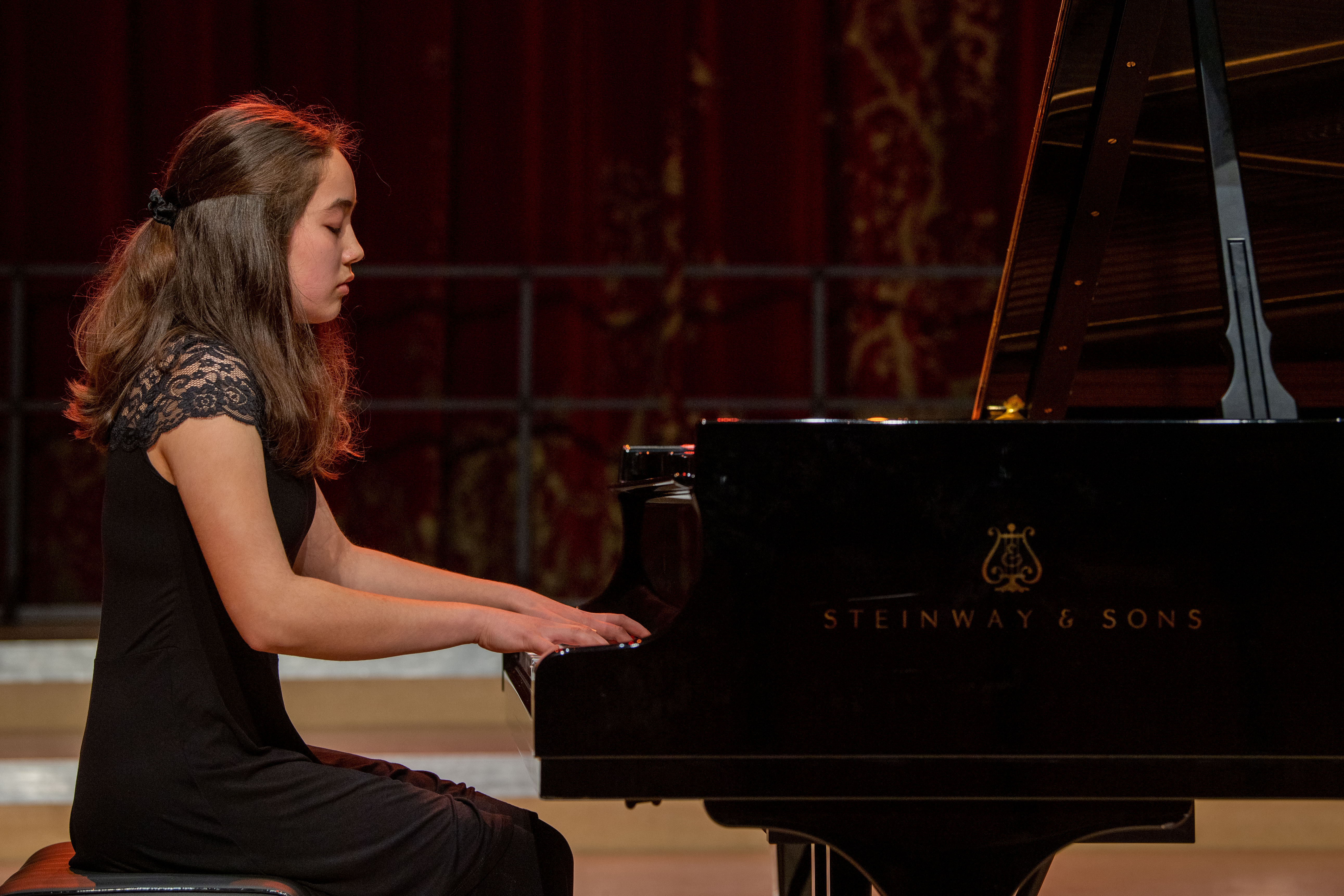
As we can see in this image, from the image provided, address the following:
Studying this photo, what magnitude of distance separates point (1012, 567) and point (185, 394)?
0.80 metres

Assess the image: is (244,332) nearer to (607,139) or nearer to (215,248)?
(215,248)

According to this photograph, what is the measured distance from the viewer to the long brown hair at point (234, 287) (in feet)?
4.34

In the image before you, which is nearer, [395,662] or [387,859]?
[387,859]

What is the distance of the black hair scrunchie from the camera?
1.36 metres

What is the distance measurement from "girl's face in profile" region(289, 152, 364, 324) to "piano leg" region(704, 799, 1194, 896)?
671 mm

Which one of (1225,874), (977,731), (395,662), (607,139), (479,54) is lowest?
(1225,874)

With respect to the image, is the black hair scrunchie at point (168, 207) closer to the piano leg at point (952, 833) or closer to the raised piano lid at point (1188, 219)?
the piano leg at point (952, 833)

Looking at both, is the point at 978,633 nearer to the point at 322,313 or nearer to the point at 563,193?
the point at 322,313

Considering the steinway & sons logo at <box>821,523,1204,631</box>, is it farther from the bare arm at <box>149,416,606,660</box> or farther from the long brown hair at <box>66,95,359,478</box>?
the long brown hair at <box>66,95,359,478</box>

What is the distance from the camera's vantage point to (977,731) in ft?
3.84

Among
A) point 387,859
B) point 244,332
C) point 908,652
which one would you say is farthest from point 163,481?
point 908,652

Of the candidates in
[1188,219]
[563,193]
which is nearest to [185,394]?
[1188,219]

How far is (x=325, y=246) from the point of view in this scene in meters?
1.39

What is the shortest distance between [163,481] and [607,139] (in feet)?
11.3
